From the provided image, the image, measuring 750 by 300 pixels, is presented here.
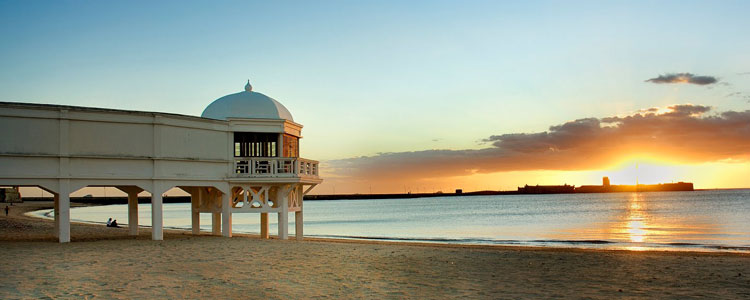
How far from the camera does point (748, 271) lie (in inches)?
594

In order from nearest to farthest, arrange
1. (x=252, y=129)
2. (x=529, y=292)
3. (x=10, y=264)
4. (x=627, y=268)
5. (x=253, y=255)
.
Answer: (x=529, y=292) < (x=10, y=264) < (x=627, y=268) < (x=253, y=255) < (x=252, y=129)

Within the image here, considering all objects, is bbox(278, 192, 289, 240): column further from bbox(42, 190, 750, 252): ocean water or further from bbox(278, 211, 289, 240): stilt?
bbox(42, 190, 750, 252): ocean water

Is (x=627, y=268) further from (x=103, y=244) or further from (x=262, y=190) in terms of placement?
(x=103, y=244)

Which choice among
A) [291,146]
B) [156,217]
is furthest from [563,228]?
[156,217]

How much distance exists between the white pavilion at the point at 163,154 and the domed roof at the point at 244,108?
4cm

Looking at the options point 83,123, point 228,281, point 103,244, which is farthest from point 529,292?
point 83,123

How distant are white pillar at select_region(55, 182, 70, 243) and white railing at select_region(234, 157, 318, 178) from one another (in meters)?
5.78

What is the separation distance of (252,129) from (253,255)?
7.24 meters

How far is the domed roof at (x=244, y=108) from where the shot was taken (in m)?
22.9

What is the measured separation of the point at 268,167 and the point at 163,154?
4099mm

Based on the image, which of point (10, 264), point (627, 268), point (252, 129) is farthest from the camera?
point (252, 129)

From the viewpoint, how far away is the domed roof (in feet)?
75.2

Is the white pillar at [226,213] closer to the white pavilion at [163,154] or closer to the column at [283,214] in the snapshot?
the white pavilion at [163,154]

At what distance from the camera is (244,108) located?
907 inches
